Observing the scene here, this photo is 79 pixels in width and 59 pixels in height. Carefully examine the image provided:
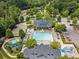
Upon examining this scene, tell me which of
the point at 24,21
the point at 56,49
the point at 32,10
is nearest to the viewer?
the point at 56,49

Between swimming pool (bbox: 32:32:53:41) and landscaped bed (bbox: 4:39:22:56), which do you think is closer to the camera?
landscaped bed (bbox: 4:39:22:56)

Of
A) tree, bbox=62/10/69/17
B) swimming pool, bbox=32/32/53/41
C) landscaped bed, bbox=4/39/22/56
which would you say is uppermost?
landscaped bed, bbox=4/39/22/56

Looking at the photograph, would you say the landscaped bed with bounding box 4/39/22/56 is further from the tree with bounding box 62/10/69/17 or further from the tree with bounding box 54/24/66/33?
the tree with bounding box 62/10/69/17

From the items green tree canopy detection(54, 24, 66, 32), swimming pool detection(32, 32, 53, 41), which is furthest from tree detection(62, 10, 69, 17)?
swimming pool detection(32, 32, 53, 41)

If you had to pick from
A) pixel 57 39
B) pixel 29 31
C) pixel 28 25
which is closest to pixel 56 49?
pixel 57 39

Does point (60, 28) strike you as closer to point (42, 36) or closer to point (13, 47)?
point (42, 36)

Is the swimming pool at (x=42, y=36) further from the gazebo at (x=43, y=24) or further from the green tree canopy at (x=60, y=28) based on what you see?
the gazebo at (x=43, y=24)

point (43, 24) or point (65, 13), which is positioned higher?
point (43, 24)

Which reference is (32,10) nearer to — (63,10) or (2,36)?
(63,10)

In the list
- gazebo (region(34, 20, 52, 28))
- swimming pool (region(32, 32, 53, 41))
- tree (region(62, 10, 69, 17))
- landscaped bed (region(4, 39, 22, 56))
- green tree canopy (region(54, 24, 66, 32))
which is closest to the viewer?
landscaped bed (region(4, 39, 22, 56))

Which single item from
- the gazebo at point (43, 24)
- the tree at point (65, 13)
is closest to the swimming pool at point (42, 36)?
the gazebo at point (43, 24)

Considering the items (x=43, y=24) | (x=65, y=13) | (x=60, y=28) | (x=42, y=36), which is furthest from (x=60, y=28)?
(x=65, y=13)
